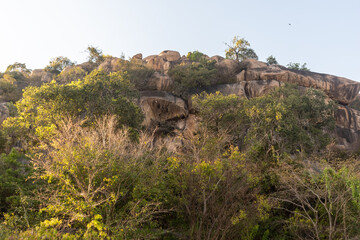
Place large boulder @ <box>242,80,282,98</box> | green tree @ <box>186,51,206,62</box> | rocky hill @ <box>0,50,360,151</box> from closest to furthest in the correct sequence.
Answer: rocky hill @ <box>0,50,360,151</box>
large boulder @ <box>242,80,282,98</box>
green tree @ <box>186,51,206,62</box>

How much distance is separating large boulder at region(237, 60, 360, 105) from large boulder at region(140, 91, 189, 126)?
10.9 meters

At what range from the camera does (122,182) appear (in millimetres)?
11242

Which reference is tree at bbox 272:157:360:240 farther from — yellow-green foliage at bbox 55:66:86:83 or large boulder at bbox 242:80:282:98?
yellow-green foliage at bbox 55:66:86:83

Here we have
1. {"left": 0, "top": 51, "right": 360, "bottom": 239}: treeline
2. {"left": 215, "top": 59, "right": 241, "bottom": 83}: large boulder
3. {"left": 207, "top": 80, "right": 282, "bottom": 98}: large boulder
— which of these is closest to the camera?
{"left": 0, "top": 51, "right": 360, "bottom": 239}: treeline

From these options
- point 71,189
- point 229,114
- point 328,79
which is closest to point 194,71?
point 229,114

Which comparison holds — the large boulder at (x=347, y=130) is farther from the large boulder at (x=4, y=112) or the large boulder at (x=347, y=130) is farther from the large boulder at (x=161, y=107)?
the large boulder at (x=4, y=112)

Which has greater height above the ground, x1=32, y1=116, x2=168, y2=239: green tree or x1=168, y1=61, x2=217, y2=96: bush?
x1=168, y1=61, x2=217, y2=96: bush

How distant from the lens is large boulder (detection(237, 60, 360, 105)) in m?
37.4

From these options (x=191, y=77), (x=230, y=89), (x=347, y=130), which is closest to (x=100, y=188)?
(x=191, y=77)

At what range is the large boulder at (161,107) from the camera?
106 feet

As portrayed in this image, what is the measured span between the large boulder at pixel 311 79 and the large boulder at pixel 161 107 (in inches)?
431

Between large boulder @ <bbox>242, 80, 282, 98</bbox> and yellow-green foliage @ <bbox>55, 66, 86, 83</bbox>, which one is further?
yellow-green foliage @ <bbox>55, 66, 86, 83</bbox>

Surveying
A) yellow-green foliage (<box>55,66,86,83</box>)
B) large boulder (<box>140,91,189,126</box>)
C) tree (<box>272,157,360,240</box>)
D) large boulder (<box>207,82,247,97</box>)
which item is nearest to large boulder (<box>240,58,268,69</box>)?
large boulder (<box>207,82,247,97</box>)

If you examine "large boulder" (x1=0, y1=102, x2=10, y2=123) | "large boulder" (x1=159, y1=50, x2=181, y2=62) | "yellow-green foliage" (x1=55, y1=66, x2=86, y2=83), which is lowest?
"large boulder" (x1=0, y1=102, x2=10, y2=123)
